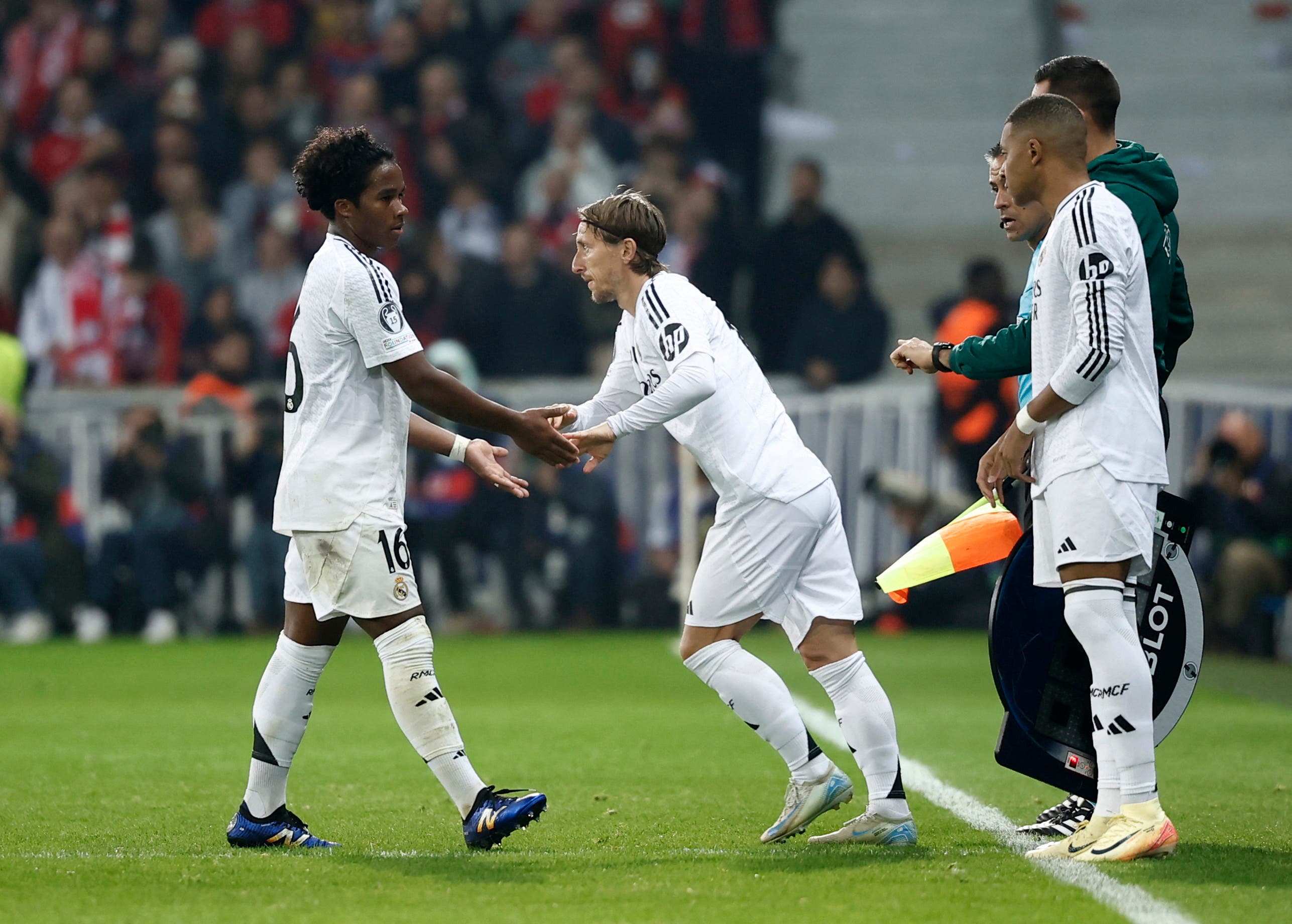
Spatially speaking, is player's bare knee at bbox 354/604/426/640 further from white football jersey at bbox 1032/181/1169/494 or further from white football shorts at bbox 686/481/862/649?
white football jersey at bbox 1032/181/1169/494

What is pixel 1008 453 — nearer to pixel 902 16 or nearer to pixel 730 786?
pixel 730 786

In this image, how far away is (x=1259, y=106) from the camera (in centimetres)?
1845

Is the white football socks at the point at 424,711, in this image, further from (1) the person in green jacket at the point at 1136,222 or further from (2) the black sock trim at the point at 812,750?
(1) the person in green jacket at the point at 1136,222

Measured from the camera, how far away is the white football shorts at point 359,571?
5.03 m

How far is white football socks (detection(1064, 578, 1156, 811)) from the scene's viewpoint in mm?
4840


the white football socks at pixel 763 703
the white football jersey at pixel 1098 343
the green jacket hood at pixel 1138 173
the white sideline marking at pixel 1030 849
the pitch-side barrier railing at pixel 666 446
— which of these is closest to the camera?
the white sideline marking at pixel 1030 849

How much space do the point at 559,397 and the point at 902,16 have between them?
8.06 metres

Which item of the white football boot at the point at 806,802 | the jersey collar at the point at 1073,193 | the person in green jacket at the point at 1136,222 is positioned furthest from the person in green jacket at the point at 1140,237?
the white football boot at the point at 806,802

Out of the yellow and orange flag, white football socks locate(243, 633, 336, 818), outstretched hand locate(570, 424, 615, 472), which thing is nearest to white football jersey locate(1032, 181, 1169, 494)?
the yellow and orange flag

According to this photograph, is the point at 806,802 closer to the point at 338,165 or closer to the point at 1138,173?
the point at 1138,173

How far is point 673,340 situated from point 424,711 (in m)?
1.37

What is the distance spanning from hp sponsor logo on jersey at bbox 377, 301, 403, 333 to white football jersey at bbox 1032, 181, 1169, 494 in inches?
75.1

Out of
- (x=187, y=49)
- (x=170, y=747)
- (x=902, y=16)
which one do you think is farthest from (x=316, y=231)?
(x=170, y=747)

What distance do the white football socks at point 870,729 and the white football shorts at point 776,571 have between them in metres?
0.17
